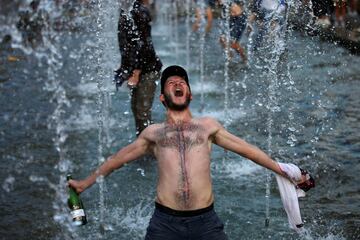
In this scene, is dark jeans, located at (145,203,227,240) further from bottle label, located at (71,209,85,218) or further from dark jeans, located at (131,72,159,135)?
dark jeans, located at (131,72,159,135)

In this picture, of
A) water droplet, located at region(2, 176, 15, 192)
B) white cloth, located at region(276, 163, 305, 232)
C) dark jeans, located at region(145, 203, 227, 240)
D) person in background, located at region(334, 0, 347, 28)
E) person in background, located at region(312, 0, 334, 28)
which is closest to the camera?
dark jeans, located at region(145, 203, 227, 240)

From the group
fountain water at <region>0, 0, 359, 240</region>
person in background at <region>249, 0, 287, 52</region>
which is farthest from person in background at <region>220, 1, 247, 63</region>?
person in background at <region>249, 0, 287, 52</region>

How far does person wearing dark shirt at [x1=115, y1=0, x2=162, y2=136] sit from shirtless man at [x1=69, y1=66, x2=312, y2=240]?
101 inches

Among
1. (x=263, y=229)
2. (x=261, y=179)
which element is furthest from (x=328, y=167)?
(x=263, y=229)

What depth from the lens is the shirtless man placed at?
11.0 ft

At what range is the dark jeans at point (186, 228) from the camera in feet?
10.9

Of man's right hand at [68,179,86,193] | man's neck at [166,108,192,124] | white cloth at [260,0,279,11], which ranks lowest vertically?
man's right hand at [68,179,86,193]

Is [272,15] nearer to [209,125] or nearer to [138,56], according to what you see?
[138,56]

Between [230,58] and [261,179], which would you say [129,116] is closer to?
[261,179]

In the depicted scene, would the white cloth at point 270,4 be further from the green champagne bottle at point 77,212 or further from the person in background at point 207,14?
the person in background at point 207,14

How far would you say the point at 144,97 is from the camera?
20.6ft

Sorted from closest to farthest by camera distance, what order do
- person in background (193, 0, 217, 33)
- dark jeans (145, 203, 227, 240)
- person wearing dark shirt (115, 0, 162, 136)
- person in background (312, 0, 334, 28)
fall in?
dark jeans (145, 203, 227, 240), person wearing dark shirt (115, 0, 162, 136), person in background (312, 0, 334, 28), person in background (193, 0, 217, 33)

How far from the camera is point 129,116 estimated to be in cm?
821

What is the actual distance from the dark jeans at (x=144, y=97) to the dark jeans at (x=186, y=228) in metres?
2.99
